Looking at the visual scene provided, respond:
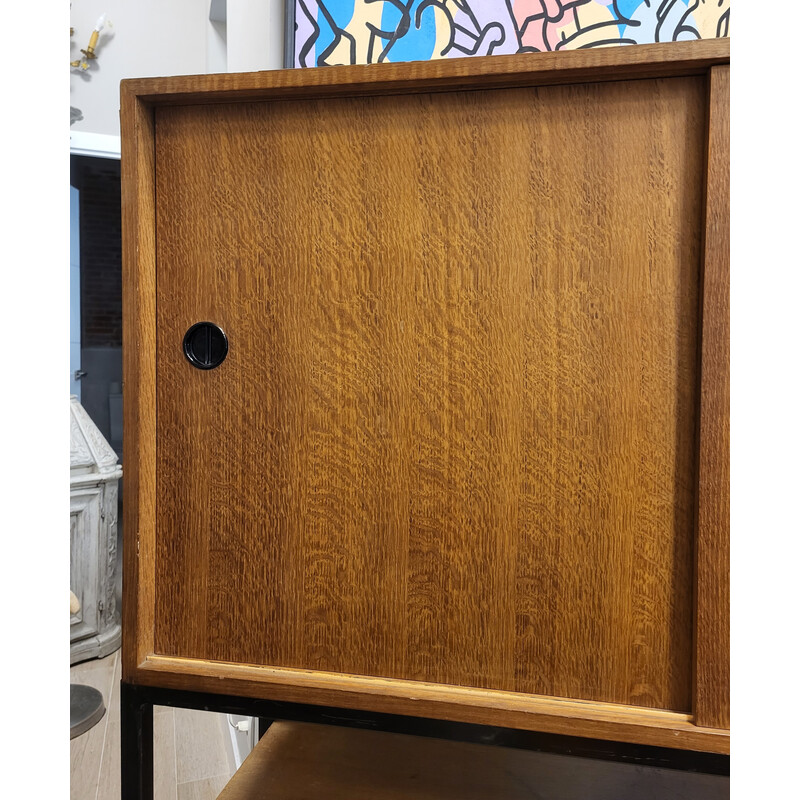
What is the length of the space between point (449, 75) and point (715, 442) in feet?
1.27

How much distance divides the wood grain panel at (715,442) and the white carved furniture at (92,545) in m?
2.14

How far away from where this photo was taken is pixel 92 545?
2.13m

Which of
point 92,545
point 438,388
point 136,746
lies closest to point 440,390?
point 438,388

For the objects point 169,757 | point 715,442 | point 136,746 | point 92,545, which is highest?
point 715,442

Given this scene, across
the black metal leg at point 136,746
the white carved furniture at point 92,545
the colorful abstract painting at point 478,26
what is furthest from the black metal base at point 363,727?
the white carved furniture at point 92,545

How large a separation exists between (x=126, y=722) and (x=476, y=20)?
0.97 meters

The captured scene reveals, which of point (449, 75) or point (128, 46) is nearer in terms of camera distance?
point (449, 75)

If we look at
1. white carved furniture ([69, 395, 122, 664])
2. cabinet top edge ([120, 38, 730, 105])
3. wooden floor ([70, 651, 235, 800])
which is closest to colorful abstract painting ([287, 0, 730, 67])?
cabinet top edge ([120, 38, 730, 105])

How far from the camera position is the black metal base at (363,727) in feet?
1.61

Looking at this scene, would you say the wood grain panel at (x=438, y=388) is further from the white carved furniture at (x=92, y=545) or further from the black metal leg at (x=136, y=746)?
the white carved furniture at (x=92, y=545)

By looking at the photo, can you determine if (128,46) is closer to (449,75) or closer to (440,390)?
(449,75)

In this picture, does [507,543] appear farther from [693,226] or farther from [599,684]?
[693,226]

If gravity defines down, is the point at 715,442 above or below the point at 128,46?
below
